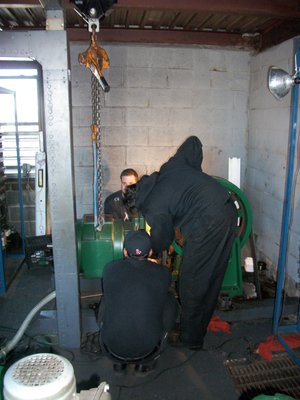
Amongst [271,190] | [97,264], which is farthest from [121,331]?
[271,190]

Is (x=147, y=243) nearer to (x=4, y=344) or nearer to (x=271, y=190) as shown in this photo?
(x=4, y=344)

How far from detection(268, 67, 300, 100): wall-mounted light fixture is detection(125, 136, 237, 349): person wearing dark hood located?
2.63 ft

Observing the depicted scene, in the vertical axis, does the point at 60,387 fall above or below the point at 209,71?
below

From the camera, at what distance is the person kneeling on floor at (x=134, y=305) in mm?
2119

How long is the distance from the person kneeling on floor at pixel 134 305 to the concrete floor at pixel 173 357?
256 millimetres

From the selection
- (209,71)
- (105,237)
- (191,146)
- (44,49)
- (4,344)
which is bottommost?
(4,344)

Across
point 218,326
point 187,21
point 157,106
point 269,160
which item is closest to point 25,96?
point 157,106

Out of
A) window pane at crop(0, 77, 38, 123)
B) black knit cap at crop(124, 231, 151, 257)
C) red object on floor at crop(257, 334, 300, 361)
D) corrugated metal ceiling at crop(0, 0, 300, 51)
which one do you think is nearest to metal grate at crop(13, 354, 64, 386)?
black knit cap at crop(124, 231, 151, 257)

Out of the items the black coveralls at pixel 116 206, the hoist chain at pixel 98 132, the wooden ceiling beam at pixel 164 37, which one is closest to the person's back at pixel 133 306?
the hoist chain at pixel 98 132

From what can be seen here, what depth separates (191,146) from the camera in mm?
2861

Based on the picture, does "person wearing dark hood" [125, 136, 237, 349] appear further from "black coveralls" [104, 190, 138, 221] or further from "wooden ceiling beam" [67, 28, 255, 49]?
"wooden ceiling beam" [67, 28, 255, 49]

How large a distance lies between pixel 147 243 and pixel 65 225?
0.63m

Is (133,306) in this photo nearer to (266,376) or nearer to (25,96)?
(266,376)

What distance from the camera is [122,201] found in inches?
148
